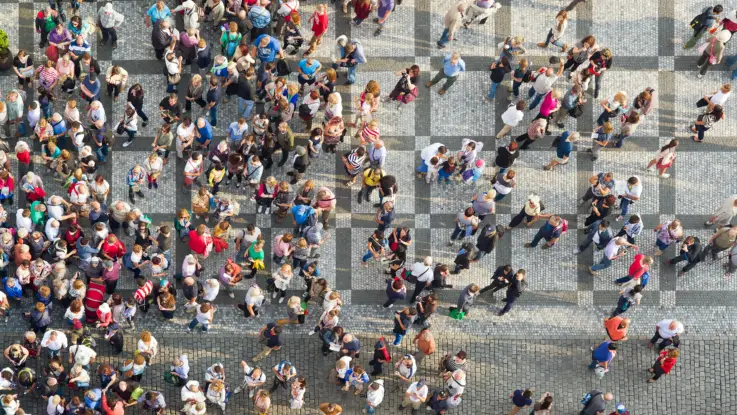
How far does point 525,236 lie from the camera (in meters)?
24.7

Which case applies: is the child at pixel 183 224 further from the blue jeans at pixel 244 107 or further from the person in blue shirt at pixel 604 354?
the person in blue shirt at pixel 604 354

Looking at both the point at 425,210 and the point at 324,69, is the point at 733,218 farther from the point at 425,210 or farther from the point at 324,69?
the point at 324,69

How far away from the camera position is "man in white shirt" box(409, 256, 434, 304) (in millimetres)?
22656

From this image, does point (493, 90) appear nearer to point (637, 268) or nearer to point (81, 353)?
point (637, 268)

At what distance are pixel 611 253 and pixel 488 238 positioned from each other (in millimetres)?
2779

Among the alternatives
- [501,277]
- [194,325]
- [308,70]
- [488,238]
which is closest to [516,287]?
[501,277]

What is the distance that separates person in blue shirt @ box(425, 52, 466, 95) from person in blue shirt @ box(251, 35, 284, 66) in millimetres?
3669

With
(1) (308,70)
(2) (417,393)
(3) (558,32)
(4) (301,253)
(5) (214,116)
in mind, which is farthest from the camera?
(3) (558,32)

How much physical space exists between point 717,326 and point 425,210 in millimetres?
7047

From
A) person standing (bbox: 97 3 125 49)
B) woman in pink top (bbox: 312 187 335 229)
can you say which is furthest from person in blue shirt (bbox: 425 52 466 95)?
person standing (bbox: 97 3 125 49)

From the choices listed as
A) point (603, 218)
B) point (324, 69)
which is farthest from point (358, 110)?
point (603, 218)

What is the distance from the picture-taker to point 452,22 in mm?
24734

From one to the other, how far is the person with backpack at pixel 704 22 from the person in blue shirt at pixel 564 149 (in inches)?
151

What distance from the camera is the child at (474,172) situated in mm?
23891
